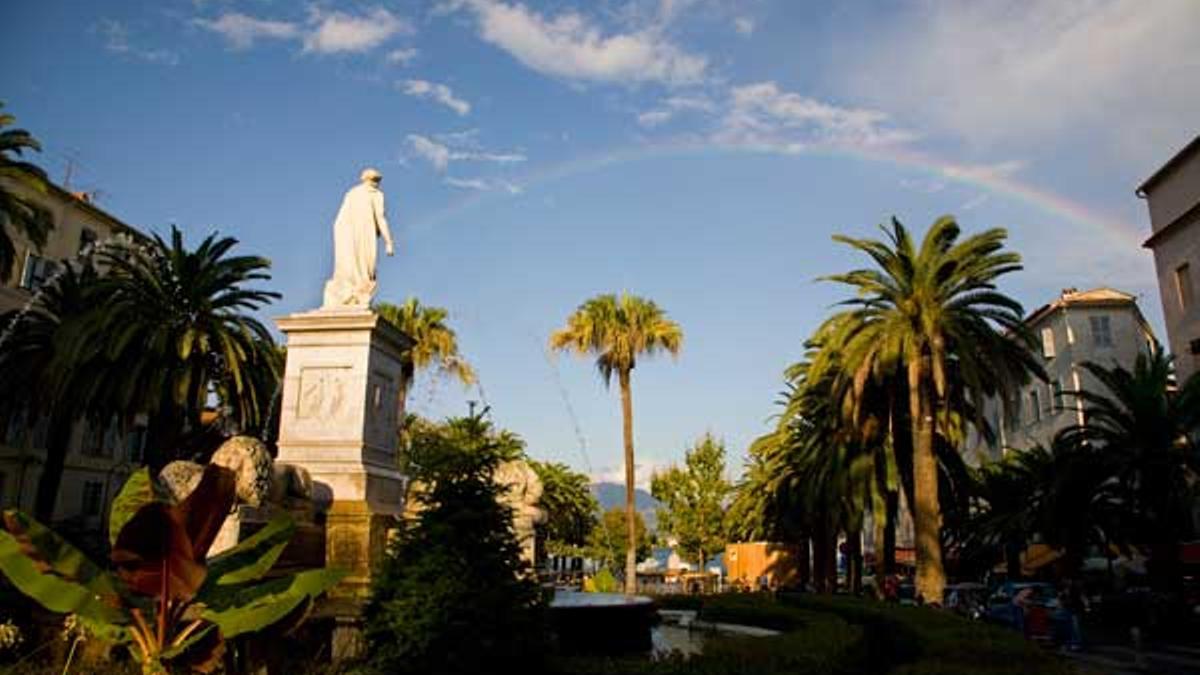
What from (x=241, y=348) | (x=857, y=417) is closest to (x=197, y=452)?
(x=241, y=348)

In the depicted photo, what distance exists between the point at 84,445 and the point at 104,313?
85.1 ft

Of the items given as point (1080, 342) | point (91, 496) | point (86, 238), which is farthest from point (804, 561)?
point (86, 238)

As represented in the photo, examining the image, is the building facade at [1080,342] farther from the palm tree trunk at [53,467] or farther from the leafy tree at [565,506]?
the palm tree trunk at [53,467]

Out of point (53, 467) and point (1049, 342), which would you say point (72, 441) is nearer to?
point (53, 467)

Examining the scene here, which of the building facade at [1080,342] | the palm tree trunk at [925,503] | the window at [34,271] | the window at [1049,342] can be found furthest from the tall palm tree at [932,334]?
the window at [34,271]

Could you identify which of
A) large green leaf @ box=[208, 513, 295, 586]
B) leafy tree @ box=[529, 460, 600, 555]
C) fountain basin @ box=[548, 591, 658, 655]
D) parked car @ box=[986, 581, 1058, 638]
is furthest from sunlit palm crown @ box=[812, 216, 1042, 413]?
leafy tree @ box=[529, 460, 600, 555]

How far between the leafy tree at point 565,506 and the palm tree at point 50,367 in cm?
2351

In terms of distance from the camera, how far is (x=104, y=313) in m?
25.3

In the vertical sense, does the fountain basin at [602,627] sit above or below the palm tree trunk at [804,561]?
below

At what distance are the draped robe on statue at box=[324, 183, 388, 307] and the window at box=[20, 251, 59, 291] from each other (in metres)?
38.4

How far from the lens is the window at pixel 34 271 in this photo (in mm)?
43500

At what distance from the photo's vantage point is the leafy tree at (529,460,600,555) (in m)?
50.2

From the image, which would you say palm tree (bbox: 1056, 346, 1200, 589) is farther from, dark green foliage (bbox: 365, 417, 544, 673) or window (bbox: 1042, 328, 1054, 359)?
dark green foliage (bbox: 365, 417, 544, 673)

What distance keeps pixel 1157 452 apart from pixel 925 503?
10.3m
